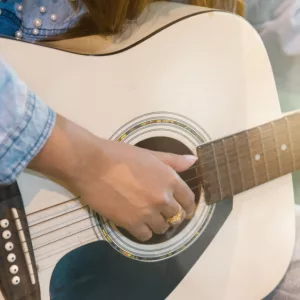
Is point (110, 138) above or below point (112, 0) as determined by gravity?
below

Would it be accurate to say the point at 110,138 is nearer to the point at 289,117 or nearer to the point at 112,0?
the point at 112,0

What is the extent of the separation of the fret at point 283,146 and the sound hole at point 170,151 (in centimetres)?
19

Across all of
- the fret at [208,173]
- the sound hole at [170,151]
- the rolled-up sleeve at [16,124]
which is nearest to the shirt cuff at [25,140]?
the rolled-up sleeve at [16,124]

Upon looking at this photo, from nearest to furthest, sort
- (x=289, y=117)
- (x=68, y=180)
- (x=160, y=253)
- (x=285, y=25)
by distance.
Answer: (x=68, y=180) < (x=160, y=253) < (x=289, y=117) < (x=285, y=25)

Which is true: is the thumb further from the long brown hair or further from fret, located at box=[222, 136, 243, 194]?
the long brown hair

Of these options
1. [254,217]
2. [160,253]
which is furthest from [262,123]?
[160,253]

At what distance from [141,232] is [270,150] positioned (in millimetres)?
307

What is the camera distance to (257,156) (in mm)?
862

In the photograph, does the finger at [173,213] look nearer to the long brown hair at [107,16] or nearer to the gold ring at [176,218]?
the gold ring at [176,218]

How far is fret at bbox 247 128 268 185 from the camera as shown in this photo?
85cm

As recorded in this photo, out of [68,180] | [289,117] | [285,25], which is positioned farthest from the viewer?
[285,25]

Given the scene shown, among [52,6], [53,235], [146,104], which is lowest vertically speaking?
[53,235]

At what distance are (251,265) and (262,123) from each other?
27 centimetres

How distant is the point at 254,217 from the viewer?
0.88 meters
